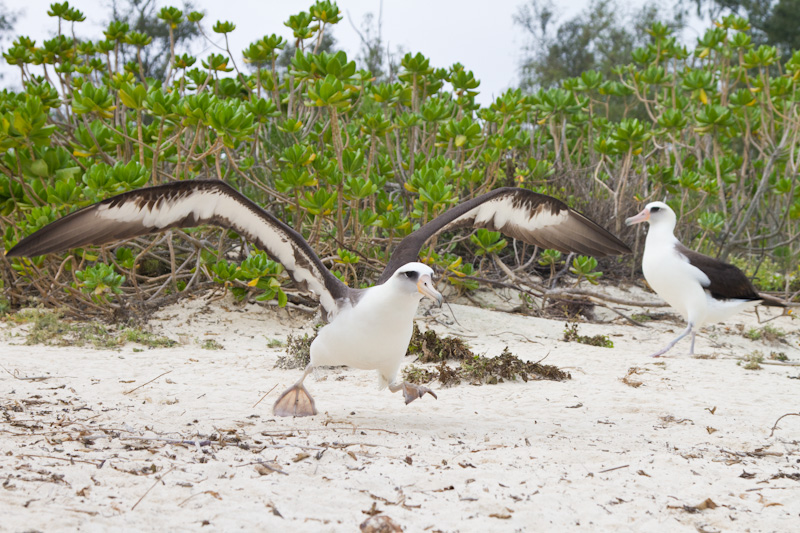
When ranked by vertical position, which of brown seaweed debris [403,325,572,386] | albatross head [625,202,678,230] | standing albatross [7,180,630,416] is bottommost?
brown seaweed debris [403,325,572,386]

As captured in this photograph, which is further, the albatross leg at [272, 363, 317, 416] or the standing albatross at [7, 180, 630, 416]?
the albatross leg at [272, 363, 317, 416]

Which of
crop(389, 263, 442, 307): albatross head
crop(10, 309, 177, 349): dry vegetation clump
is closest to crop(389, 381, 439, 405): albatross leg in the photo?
crop(389, 263, 442, 307): albatross head

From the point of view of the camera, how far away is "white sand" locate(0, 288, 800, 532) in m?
2.79

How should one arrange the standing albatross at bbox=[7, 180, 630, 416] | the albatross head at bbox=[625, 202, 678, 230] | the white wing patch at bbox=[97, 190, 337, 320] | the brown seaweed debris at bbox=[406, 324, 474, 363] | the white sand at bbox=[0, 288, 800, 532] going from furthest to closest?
1. the albatross head at bbox=[625, 202, 678, 230]
2. the brown seaweed debris at bbox=[406, 324, 474, 363]
3. the white wing patch at bbox=[97, 190, 337, 320]
4. the standing albatross at bbox=[7, 180, 630, 416]
5. the white sand at bbox=[0, 288, 800, 532]

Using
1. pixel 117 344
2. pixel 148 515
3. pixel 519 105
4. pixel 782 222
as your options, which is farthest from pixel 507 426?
pixel 782 222

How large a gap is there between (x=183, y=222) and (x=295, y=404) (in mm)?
1247

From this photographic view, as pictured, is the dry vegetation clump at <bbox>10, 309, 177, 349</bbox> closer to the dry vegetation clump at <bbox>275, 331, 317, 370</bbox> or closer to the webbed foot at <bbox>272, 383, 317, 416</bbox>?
the dry vegetation clump at <bbox>275, 331, 317, 370</bbox>

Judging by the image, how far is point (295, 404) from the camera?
4.28m

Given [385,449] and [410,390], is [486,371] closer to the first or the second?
[410,390]

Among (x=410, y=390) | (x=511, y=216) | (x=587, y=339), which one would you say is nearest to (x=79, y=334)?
(x=410, y=390)

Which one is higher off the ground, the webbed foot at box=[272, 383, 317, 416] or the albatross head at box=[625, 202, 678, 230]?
the albatross head at box=[625, 202, 678, 230]

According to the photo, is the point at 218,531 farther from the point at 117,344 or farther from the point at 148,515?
the point at 117,344

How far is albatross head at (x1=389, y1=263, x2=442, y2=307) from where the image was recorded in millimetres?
3744

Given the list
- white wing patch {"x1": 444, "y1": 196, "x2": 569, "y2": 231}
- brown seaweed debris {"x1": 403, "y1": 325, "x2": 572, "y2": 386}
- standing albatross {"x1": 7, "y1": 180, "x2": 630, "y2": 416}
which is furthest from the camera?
brown seaweed debris {"x1": 403, "y1": 325, "x2": 572, "y2": 386}
